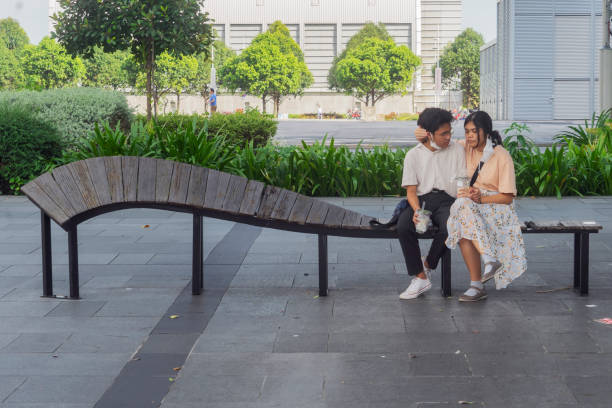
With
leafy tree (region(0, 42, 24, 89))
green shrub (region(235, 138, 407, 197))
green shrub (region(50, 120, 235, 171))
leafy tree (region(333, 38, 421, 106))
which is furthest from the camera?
leafy tree (region(0, 42, 24, 89))

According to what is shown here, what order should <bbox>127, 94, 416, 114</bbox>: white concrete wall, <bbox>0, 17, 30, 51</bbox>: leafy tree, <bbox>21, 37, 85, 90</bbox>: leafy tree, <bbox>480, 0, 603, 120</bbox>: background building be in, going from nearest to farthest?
<bbox>480, 0, 603, 120</bbox>: background building < <bbox>21, 37, 85, 90</bbox>: leafy tree < <bbox>0, 17, 30, 51</bbox>: leafy tree < <bbox>127, 94, 416, 114</bbox>: white concrete wall

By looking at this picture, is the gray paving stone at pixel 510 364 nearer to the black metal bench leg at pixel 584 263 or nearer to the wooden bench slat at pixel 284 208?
the black metal bench leg at pixel 584 263

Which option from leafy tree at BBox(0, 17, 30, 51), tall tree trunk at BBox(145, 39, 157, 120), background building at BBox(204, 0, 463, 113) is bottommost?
tall tree trunk at BBox(145, 39, 157, 120)

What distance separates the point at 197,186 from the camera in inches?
213

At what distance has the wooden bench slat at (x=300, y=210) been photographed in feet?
17.9

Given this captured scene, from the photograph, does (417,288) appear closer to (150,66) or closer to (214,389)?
(214,389)

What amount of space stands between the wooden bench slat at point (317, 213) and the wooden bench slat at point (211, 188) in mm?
649

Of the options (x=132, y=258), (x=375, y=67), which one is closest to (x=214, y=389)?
(x=132, y=258)

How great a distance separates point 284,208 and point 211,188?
507 mm

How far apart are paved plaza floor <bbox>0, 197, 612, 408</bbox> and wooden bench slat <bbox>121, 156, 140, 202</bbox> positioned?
2.35 ft

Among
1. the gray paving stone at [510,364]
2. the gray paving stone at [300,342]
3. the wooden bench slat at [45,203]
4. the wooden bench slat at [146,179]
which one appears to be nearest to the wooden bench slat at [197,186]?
the wooden bench slat at [146,179]

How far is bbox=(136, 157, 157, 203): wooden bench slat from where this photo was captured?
5391 millimetres

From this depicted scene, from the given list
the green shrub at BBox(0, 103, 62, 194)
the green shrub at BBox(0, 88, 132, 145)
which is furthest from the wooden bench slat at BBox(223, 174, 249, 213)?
the green shrub at BBox(0, 88, 132, 145)

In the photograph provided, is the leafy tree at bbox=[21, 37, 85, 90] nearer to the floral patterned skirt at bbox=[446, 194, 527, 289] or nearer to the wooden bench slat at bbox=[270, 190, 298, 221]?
the wooden bench slat at bbox=[270, 190, 298, 221]
